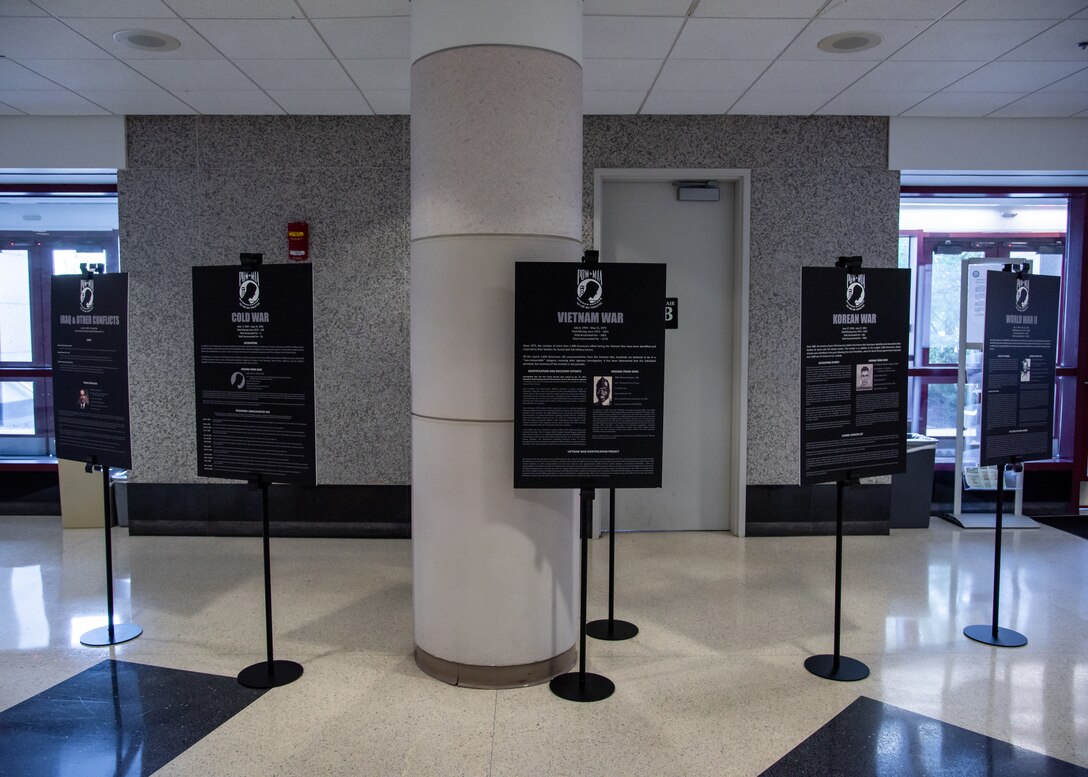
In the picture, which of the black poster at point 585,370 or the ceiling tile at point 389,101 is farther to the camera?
the ceiling tile at point 389,101

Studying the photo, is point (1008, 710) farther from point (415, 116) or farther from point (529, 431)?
point (415, 116)

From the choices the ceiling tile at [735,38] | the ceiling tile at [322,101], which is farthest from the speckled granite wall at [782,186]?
the ceiling tile at [322,101]

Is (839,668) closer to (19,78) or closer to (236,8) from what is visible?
(236,8)

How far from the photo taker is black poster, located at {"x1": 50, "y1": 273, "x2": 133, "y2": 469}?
3.28m

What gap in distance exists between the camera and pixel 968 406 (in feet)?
18.0

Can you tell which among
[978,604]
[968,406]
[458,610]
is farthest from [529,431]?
[968,406]

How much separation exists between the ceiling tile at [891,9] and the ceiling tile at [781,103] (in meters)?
1.10

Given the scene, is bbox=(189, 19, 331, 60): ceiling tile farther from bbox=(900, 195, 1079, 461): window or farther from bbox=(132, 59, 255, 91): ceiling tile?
bbox=(900, 195, 1079, 461): window

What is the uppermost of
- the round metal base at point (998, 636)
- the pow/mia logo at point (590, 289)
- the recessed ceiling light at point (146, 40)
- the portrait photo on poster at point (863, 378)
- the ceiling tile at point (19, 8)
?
the recessed ceiling light at point (146, 40)

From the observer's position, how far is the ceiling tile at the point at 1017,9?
3.23 metres

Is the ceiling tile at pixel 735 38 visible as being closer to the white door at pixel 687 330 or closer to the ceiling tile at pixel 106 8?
the white door at pixel 687 330

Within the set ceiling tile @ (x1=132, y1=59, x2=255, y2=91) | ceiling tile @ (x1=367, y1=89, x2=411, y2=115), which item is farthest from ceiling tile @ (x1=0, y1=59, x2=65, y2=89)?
ceiling tile @ (x1=367, y1=89, x2=411, y2=115)

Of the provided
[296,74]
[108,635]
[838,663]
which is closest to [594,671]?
[838,663]

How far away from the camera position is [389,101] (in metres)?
4.61
